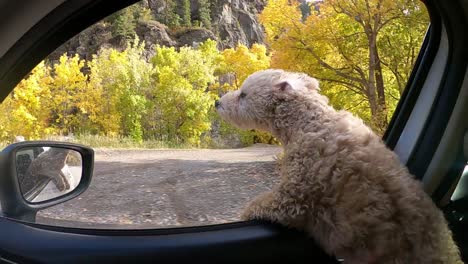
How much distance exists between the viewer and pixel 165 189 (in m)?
1.67

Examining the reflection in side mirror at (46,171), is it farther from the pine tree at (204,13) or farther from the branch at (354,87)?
the branch at (354,87)

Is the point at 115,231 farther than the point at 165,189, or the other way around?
the point at 165,189

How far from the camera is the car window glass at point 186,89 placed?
1438 millimetres

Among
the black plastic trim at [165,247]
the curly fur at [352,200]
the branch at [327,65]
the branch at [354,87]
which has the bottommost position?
the black plastic trim at [165,247]

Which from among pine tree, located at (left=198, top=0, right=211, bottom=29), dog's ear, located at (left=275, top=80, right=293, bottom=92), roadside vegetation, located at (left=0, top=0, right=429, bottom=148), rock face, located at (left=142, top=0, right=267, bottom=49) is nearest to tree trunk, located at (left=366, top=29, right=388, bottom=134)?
roadside vegetation, located at (left=0, top=0, right=429, bottom=148)

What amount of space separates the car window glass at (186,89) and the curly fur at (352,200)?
0.16 meters

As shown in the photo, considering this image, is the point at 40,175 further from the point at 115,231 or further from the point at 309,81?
the point at 309,81

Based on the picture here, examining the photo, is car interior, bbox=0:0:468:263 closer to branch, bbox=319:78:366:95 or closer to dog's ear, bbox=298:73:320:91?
branch, bbox=319:78:366:95

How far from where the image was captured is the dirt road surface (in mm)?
1561

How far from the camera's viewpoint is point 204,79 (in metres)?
1.71

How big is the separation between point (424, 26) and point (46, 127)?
5.20ft

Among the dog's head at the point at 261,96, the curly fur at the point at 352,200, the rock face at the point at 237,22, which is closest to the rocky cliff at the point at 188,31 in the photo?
the rock face at the point at 237,22

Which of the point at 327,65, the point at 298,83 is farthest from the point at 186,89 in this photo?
the point at 327,65

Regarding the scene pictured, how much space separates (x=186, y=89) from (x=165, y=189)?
0.37 metres
